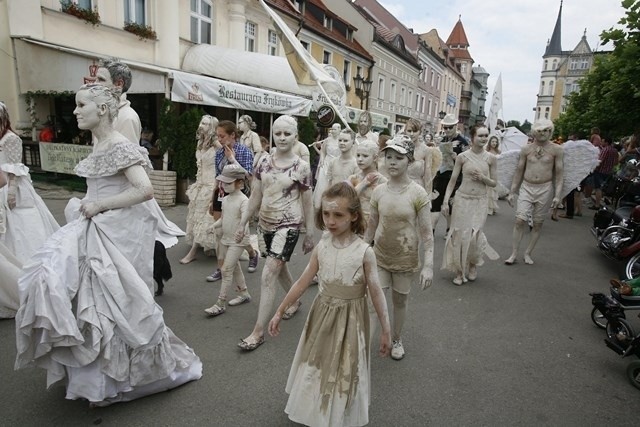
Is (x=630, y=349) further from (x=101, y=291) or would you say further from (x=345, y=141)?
(x=101, y=291)

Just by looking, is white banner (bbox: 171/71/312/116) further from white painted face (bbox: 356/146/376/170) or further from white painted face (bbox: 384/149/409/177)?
white painted face (bbox: 384/149/409/177)

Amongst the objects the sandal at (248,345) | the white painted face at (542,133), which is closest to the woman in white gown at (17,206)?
the sandal at (248,345)

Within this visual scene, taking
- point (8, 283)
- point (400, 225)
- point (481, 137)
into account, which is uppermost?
point (481, 137)

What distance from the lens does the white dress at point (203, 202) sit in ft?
19.1

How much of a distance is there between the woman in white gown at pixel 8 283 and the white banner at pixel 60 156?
6.05 metres

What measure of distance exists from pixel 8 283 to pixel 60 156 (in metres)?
6.94

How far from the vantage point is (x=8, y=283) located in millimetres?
3707

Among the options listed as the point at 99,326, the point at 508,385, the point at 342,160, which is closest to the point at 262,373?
the point at 99,326

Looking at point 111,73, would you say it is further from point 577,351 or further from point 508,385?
point 577,351

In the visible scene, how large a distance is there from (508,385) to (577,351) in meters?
Result: 1.12

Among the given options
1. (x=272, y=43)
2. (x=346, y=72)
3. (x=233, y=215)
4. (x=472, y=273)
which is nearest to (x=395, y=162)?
(x=233, y=215)

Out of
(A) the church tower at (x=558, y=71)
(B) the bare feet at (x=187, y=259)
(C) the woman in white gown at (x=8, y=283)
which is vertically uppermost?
(A) the church tower at (x=558, y=71)

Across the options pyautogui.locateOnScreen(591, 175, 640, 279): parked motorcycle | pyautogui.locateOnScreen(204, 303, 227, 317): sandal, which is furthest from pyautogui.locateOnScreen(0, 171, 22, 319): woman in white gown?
pyautogui.locateOnScreen(591, 175, 640, 279): parked motorcycle

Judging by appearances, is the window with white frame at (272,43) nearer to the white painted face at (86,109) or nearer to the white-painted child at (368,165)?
the white-painted child at (368,165)
